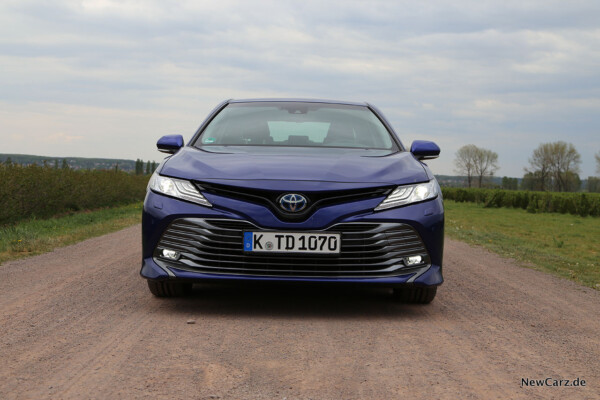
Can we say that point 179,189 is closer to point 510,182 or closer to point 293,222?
point 293,222

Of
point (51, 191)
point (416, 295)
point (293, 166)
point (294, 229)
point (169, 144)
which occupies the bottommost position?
point (51, 191)

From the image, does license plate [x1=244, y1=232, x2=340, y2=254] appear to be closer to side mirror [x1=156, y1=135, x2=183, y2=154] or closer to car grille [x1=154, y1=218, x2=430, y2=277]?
car grille [x1=154, y1=218, x2=430, y2=277]

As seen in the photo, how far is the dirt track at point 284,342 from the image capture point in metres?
3.08

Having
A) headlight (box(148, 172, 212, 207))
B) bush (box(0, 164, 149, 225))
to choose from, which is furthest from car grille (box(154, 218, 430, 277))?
bush (box(0, 164, 149, 225))

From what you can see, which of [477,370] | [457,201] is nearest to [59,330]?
[477,370]

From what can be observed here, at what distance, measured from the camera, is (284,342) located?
3.91 metres

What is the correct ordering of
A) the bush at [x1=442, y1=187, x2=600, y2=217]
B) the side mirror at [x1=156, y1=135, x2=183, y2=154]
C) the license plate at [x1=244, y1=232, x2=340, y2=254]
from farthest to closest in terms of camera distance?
the bush at [x1=442, y1=187, x2=600, y2=217], the side mirror at [x1=156, y1=135, x2=183, y2=154], the license plate at [x1=244, y1=232, x2=340, y2=254]

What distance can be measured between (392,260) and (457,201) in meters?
76.3

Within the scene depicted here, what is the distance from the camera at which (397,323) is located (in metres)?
4.55

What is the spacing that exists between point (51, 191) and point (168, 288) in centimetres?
1764

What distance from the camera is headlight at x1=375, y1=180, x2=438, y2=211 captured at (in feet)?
15.2

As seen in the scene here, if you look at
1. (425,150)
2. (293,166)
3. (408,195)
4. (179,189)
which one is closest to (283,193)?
(293,166)

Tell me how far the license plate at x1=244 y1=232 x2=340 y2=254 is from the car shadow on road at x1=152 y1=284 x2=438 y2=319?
0.99 ft

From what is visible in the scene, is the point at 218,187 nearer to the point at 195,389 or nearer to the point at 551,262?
the point at 195,389
